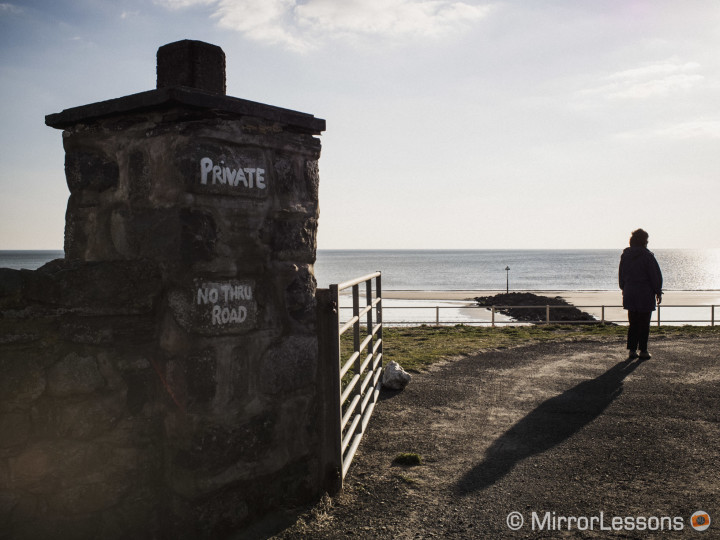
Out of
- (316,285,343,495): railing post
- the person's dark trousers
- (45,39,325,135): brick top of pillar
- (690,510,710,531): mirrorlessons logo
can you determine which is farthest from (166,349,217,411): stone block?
the person's dark trousers

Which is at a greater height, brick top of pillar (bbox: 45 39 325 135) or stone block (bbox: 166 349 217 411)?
brick top of pillar (bbox: 45 39 325 135)

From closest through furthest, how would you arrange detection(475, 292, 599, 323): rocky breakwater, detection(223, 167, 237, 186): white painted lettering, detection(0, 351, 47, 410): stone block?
detection(0, 351, 47, 410): stone block < detection(223, 167, 237, 186): white painted lettering < detection(475, 292, 599, 323): rocky breakwater

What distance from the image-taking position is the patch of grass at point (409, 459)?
436 cm

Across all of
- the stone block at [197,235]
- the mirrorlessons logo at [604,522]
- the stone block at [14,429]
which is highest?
the stone block at [197,235]

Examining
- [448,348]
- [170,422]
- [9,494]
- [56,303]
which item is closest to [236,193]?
[56,303]

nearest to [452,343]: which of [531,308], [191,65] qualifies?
[191,65]

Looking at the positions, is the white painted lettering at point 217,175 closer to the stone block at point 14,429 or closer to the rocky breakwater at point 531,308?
the stone block at point 14,429

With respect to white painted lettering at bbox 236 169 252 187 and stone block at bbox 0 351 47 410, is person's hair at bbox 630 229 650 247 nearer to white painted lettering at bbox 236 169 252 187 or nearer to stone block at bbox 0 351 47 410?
white painted lettering at bbox 236 169 252 187

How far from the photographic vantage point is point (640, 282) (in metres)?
8.10

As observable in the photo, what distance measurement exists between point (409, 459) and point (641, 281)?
5332mm

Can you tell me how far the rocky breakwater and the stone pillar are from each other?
29.0 meters

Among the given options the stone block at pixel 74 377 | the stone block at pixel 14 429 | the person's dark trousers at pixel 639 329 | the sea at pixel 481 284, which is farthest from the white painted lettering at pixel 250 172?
the person's dark trousers at pixel 639 329

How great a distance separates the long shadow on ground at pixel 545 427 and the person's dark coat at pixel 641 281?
1.29 meters

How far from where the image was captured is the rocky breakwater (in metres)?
32.8
